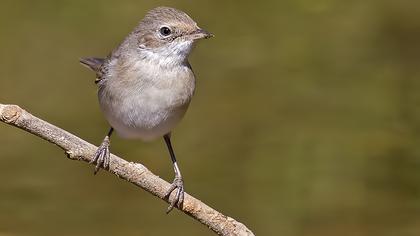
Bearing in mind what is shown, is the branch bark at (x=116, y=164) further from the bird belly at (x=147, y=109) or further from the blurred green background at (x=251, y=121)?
the blurred green background at (x=251, y=121)

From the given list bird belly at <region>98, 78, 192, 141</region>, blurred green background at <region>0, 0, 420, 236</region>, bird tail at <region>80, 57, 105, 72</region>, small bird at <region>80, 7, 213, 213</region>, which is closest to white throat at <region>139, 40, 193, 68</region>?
small bird at <region>80, 7, 213, 213</region>

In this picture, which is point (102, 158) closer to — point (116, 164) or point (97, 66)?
point (116, 164)

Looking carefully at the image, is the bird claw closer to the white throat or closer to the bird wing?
the white throat

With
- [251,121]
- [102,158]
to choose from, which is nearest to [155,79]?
[102,158]

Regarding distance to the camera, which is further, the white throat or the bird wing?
the bird wing

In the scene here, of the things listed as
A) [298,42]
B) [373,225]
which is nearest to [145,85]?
[373,225]

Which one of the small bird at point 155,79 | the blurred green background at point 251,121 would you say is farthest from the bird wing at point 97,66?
the blurred green background at point 251,121

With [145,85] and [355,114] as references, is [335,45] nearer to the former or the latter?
[355,114]

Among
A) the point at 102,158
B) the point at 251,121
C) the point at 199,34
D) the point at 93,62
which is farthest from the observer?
the point at 251,121
